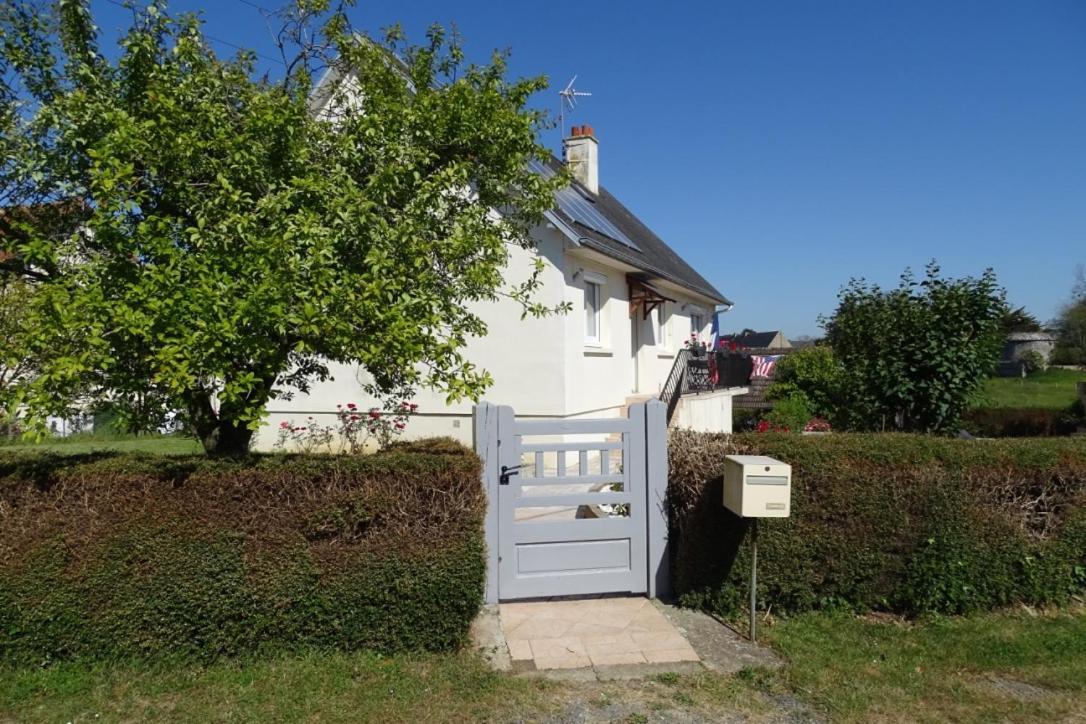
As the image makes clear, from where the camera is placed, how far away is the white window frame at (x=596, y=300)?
13240 millimetres

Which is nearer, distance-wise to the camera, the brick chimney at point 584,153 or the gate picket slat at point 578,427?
the gate picket slat at point 578,427

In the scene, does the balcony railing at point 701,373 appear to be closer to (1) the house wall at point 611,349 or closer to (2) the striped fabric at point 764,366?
(1) the house wall at point 611,349

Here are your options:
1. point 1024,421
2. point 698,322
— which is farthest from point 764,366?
point 1024,421

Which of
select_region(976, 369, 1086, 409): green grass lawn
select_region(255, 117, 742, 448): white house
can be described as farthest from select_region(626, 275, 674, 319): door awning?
select_region(976, 369, 1086, 409): green grass lawn

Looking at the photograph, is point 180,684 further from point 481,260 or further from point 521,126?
point 521,126

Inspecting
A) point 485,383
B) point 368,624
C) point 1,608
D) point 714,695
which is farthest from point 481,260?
point 1,608

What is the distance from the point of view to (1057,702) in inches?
169

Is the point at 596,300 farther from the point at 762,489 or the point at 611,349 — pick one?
the point at 762,489

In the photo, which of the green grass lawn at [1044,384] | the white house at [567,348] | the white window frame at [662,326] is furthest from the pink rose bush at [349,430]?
the green grass lawn at [1044,384]

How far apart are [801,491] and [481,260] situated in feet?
9.86

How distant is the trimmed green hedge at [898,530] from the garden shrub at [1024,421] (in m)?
9.40

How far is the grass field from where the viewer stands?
414 cm

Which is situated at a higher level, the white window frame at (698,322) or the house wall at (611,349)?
the white window frame at (698,322)

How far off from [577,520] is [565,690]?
154 centimetres
